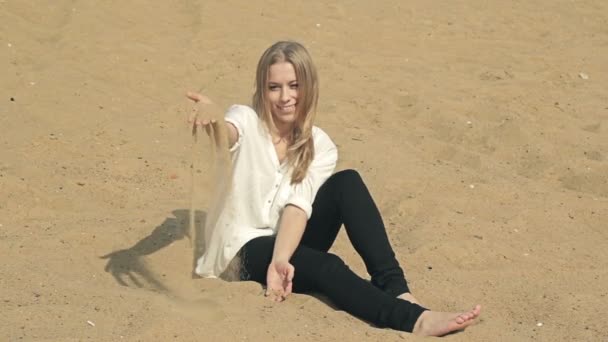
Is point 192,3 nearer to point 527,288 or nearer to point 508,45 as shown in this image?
point 508,45

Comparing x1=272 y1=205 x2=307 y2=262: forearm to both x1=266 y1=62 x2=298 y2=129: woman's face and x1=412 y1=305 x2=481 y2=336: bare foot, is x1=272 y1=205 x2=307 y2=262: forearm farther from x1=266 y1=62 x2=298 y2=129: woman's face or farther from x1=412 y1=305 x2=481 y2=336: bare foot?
x1=412 y1=305 x2=481 y2=336: bare foot

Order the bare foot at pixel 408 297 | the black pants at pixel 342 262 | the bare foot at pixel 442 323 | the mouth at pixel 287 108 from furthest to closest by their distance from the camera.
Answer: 1. the mouth at pixel 287 108
2. the bare foot at pixel 408 297
3. the black pants at pixel 342 262
4. the bare foot at pixel 442 323

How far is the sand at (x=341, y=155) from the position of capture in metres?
3.48

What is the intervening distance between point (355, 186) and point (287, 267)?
0.48 m

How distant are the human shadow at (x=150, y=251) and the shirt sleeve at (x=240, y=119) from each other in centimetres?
41

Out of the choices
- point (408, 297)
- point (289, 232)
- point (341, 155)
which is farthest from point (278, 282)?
point (341, 155)

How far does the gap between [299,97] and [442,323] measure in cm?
110

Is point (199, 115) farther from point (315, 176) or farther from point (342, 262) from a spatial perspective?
point (342, 262)

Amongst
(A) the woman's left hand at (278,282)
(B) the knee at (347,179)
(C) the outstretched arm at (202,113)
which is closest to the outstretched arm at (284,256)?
(A) the woman's left hand at (278,282)

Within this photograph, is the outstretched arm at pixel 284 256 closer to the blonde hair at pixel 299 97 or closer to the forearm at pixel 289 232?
the forearm at pixel 289 232

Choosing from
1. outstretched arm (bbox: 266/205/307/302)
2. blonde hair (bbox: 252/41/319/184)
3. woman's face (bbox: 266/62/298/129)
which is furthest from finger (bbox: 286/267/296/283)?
woman's face (bbox: 266/62/298/129)

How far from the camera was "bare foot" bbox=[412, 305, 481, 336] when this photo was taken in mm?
3303

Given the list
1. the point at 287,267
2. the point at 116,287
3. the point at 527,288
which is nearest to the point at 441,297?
the point at 527,288

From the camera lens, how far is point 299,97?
Result: 379cm
